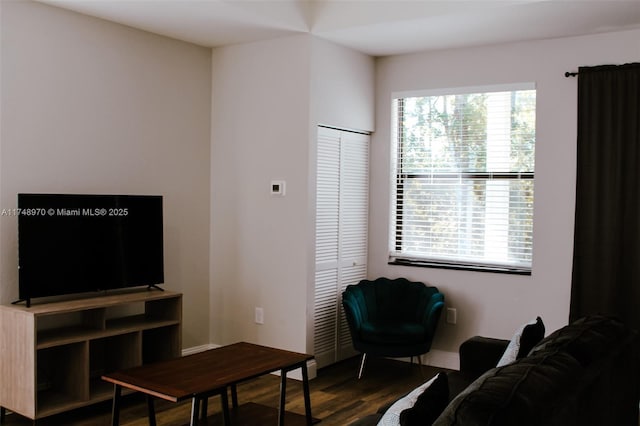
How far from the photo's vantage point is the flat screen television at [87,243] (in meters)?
3.92

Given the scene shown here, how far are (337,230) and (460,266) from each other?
0.99 metres

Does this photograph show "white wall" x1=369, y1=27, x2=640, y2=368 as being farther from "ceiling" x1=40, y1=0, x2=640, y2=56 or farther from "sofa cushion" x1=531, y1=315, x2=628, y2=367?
"sofa cushion" x1=531, y1=315, x2=628, y2=367

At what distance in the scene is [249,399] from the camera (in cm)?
444

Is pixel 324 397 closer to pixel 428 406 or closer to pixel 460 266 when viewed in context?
pixel 460 266

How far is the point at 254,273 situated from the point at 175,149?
3.66 ft

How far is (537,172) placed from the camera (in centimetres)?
490

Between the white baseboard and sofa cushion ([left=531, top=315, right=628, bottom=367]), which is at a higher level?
sofa cushion ([left=531, top=315, right=628, bottom=367])

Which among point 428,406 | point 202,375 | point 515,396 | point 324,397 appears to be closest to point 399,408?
point 428,406

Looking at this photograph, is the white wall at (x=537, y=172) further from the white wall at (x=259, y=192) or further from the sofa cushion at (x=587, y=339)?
the sofa cushion at (x=587, y=339)

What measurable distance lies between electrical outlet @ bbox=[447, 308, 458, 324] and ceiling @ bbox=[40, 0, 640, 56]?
2033 mm

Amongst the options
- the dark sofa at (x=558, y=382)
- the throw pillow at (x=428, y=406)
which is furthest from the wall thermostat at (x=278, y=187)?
the throw pillow at (x=428, y=406)

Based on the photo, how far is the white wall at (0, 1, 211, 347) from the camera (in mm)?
4059

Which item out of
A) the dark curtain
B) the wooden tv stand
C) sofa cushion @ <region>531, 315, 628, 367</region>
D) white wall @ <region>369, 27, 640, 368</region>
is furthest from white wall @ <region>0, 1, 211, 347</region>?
sofa cushion @ <region>531, 315, 628, 367</region>

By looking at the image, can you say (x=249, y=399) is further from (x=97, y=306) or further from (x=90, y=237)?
(x=90, y=237)
